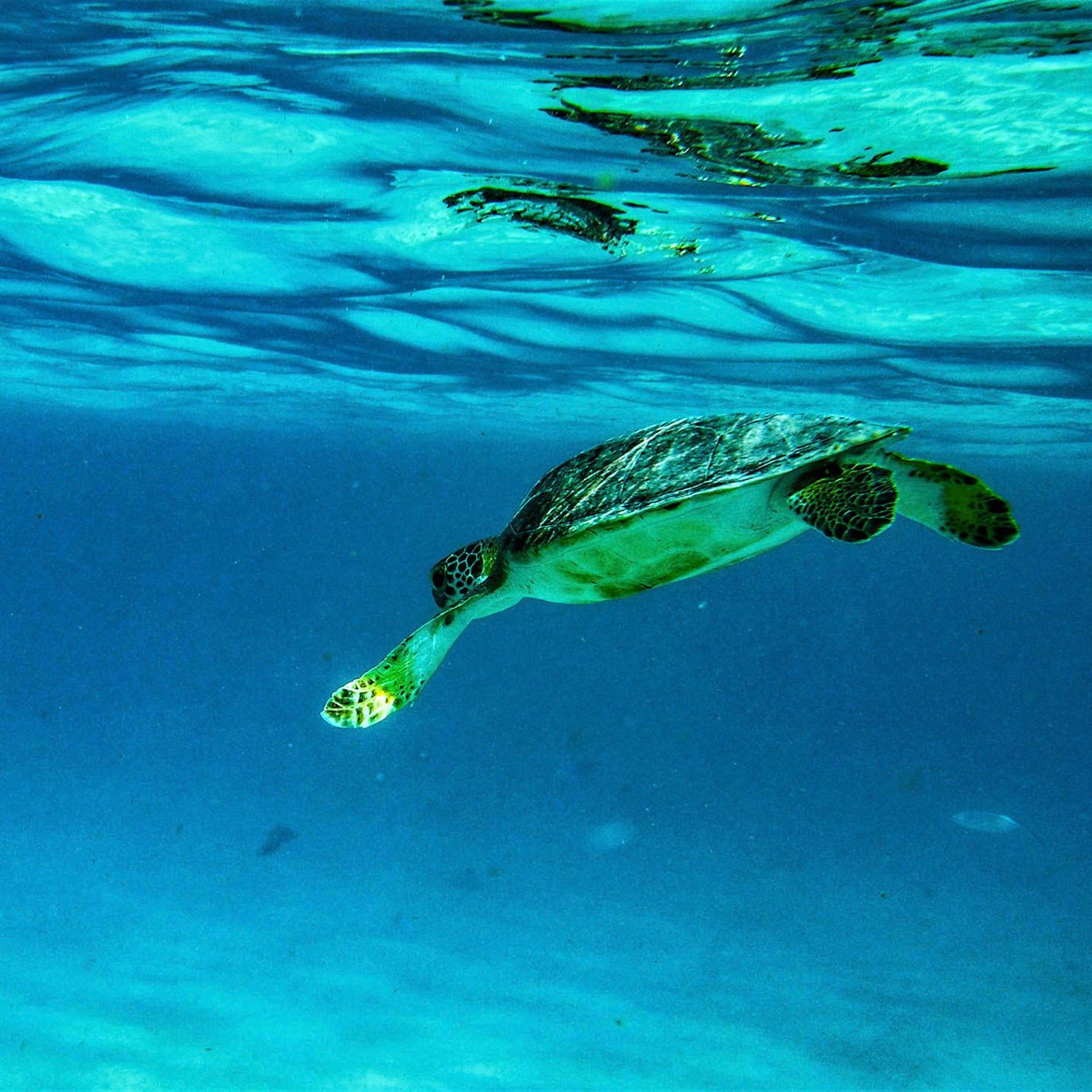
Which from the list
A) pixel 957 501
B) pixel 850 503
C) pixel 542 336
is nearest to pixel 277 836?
pixel 542 336

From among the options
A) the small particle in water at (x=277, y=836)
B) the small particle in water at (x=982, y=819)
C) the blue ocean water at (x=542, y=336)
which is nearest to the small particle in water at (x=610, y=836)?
the blue ocean water at (x=542, y=336)

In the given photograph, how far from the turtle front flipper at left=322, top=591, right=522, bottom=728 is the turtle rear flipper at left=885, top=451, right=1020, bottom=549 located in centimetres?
322

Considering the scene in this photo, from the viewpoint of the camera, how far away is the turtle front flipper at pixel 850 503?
4695 millimetres

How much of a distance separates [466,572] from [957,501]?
3.61 meters

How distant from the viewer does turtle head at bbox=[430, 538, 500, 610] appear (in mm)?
6875

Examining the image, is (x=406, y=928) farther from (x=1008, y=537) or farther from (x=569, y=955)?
(x=1008, y=537)

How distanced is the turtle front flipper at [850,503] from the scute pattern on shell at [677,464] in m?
0.20

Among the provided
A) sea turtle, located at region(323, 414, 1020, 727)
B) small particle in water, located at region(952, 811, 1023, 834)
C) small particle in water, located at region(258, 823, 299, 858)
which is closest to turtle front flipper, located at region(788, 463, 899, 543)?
sea turtle, located at region(323, 414, 1020, 727)

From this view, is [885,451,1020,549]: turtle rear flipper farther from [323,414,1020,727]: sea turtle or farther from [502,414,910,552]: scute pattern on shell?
[502,414,910,552]: scute pattern on shell

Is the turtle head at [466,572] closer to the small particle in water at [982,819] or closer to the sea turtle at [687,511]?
the sea turtle at [687,511]

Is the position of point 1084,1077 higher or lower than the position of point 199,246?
lower

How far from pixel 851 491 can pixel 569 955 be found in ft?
53.7

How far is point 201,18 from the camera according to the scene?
7.87 metres

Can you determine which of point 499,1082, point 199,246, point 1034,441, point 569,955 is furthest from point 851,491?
point 1034,441
